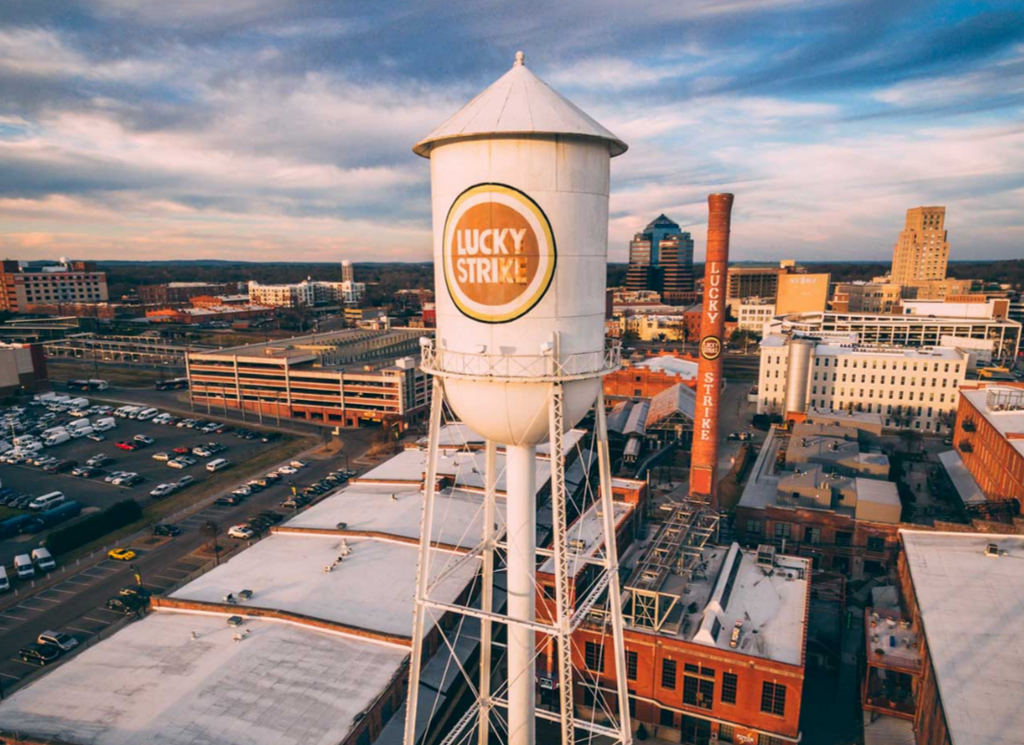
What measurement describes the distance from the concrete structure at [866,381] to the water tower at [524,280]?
57.3 meters

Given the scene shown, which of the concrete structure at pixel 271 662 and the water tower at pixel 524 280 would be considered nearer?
the water tower at pixel 524 280

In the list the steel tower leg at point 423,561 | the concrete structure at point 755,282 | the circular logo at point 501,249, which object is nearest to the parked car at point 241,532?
the steel tower leg at point 423,561

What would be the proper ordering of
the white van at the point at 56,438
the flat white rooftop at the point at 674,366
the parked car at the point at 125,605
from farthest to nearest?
the flat white rooftop at the point at 674,366, the white van at the point at 56,438, the parked car at the point at 125,605

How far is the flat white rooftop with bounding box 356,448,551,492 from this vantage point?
4088 centimetres

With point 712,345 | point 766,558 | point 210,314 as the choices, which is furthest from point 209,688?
point 210,314

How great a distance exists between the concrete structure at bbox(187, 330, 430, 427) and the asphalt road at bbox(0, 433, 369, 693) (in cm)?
2332

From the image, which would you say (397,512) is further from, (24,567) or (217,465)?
(217,465)

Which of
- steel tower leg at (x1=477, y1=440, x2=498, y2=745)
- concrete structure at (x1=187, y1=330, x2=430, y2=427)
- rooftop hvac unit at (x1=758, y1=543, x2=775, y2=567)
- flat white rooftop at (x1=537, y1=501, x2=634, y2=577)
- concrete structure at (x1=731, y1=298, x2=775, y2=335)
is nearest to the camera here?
steel tower leg at (x1=477, y1=440, x2=498, y2=745)

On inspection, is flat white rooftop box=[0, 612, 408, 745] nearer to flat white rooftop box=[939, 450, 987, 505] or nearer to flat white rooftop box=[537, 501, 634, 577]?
flat white rooftop box=[537, 501, 634, 577]

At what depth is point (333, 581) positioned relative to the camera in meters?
28.8

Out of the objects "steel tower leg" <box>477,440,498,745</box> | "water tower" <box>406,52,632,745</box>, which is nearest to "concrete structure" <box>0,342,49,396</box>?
"steel tower leg" <box>477,440,498,745</box>

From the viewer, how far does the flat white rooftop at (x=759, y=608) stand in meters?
23.9

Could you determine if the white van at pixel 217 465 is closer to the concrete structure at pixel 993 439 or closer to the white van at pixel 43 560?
the white van at pixel 43 560

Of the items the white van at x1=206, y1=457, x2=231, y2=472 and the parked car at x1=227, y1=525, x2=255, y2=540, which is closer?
the parked car at x1=227, y1=525, x2=255, y2=540
